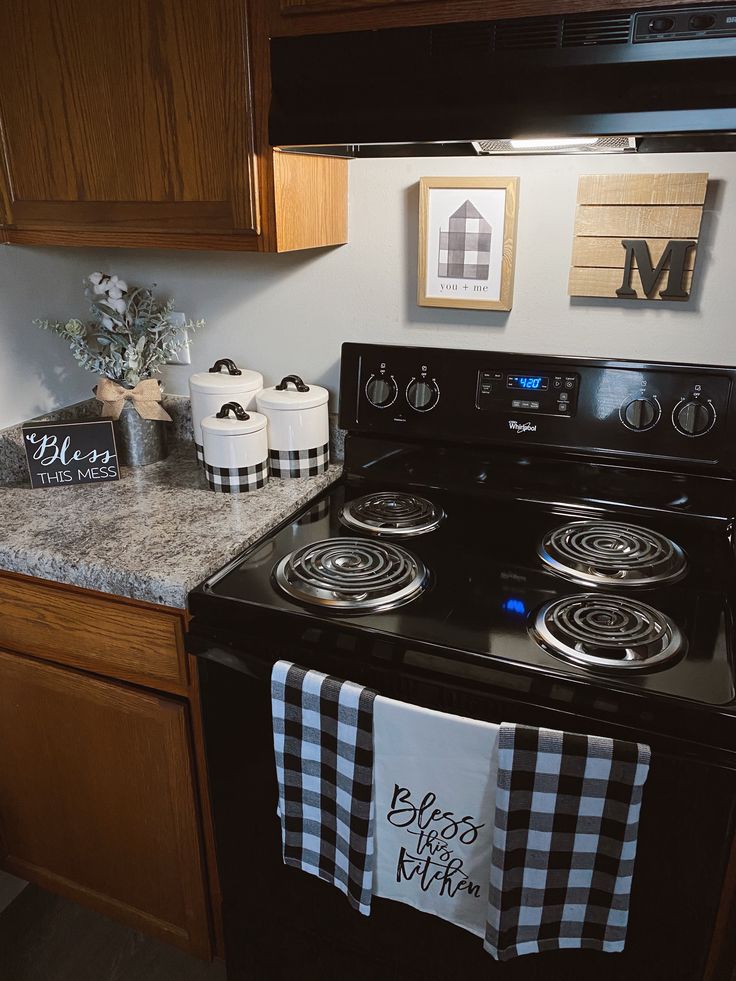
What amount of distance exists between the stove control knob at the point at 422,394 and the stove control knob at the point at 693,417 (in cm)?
45

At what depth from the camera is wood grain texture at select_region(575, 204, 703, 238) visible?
1.29 m

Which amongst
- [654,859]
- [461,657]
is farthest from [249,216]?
[654,859]

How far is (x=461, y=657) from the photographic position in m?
0.98

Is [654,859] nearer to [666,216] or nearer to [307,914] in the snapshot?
[307,914]

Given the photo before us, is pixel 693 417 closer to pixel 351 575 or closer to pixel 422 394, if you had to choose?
pixel 422 394

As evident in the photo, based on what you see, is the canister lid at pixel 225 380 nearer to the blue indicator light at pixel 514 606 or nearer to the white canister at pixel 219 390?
the white canister at pixel 219 390

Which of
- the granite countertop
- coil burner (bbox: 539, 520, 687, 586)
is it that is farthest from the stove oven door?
coil burner (bbox: 539, 520, 687, 586)

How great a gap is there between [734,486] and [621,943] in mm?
768

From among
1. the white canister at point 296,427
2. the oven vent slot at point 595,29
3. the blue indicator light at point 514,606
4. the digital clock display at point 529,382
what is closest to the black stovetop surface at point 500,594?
the blue indicator light at point 514,606

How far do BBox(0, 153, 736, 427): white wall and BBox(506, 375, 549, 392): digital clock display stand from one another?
0.23 feet

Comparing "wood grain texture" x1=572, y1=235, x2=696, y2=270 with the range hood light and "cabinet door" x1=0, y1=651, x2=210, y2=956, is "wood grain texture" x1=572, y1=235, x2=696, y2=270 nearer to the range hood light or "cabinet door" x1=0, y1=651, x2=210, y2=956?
the range hood light

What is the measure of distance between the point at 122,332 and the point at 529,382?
86cm

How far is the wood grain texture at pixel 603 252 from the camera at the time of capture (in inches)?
52.3

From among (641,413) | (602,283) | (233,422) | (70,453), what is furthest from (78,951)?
(602,283)
